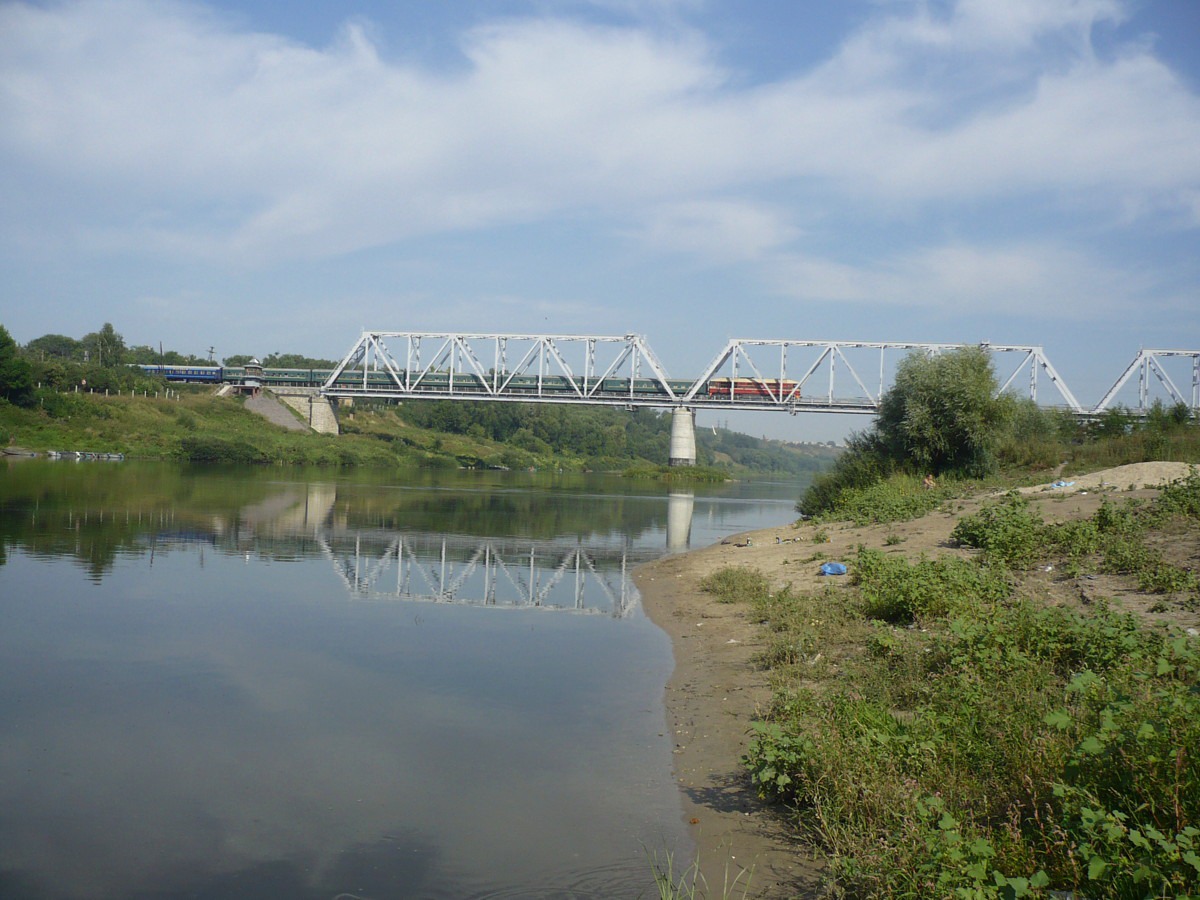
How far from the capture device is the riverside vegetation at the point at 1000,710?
5230mm

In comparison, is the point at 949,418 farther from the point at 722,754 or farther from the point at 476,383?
the point at 476,383

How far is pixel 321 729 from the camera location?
9672 mm

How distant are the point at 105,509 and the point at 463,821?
28.6 meters

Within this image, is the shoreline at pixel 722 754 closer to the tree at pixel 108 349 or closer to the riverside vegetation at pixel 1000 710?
the riverside vegetation at pixel 1000 710

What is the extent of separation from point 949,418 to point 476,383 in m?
75.6

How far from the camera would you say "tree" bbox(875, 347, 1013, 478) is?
117ft

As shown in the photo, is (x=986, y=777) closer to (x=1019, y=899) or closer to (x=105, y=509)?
(x=1019, y=899)

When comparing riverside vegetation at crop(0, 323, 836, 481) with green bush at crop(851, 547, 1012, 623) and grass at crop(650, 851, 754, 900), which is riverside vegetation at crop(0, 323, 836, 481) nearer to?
green bush at crop(851, 547, 1012, 623)

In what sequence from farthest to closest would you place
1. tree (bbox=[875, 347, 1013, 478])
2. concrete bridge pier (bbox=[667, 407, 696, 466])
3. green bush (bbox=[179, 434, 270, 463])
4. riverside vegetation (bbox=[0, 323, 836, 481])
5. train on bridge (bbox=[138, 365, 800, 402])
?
concrete bridge pier (bbox=[667, 407, 696, 466])
train on bridge (bbox=[138, 365, 800, 402])
green bush (bbox=[179, 434, 270, 463])
riverside vegetation (bbox=[0, 323, 836, 481])
tree (bbox=[875, 347, 1013, 478])

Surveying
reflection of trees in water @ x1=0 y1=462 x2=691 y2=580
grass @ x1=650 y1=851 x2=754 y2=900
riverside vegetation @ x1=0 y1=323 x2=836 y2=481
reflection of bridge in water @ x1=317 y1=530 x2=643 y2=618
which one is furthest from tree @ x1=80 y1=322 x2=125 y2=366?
grass @ x1=650 y1=851 x2=754 y2=900

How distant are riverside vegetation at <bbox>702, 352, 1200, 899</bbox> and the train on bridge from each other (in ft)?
257

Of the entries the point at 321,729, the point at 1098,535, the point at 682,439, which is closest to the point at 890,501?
the point at 1098,535

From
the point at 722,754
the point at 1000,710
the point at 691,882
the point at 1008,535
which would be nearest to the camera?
the point at 691,882

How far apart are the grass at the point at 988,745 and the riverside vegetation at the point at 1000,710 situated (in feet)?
0.06
